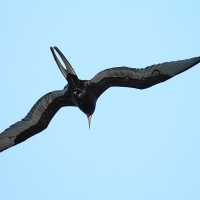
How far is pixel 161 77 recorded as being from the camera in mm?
23703

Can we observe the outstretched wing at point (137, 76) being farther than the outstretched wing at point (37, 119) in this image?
Yes

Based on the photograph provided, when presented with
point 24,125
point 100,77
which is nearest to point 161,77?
point 100,77

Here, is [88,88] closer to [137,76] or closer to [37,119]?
[137,76]

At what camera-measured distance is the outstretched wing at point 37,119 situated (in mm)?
23016

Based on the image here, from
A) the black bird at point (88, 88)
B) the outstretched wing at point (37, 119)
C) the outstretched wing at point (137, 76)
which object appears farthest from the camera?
the outstretched wing at point (137, 76)

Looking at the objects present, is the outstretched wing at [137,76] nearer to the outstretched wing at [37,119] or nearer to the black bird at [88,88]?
the black bird at [88,88]

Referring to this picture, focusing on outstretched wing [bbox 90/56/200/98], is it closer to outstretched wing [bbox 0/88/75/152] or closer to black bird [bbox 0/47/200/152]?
black bird [bbox 0/47/200/152]

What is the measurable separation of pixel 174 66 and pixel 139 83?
1.57 metres

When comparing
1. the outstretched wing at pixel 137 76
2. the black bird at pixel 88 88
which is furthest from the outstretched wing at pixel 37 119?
the outstretched wing at pixel 137 76

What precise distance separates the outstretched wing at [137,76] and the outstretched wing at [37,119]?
4.65 ft

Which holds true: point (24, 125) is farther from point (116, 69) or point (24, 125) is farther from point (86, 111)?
point (116, 69)

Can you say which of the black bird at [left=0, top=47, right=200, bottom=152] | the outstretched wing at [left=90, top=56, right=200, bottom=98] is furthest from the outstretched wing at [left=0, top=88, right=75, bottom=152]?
the outstretched wing at [left=90, top=56, right=200, bottom=98]

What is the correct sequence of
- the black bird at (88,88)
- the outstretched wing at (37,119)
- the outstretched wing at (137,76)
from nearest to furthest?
1. the outstretched wing at (37,119)
2. the black bird at (88,88)
3. the outstretched wing at (137,76)

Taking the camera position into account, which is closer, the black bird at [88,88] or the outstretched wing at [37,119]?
the outstretched wing at [37,119]
